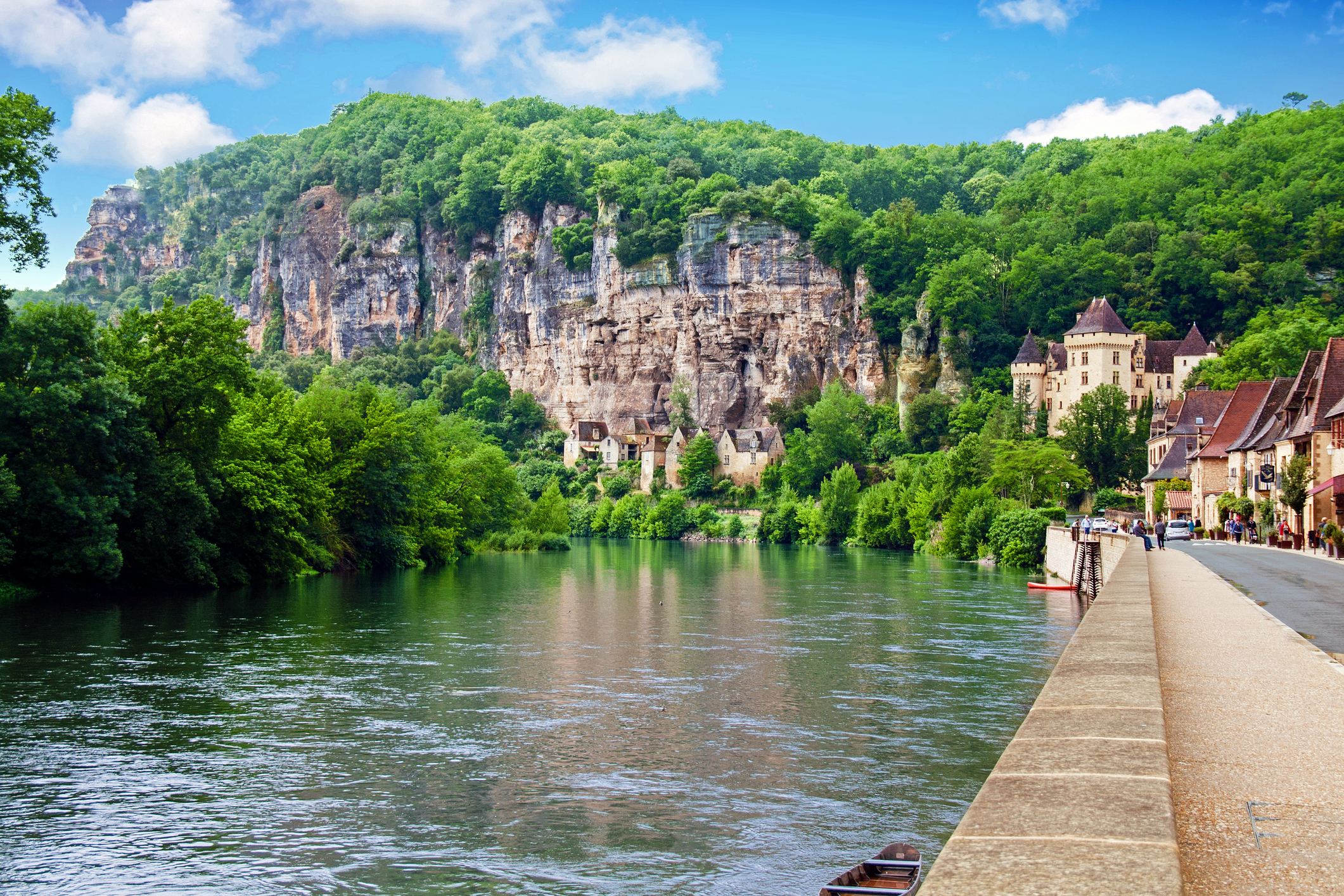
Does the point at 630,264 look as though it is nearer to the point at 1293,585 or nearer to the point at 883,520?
the point at 883,520

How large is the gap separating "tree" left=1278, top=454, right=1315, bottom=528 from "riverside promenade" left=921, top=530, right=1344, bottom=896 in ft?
136

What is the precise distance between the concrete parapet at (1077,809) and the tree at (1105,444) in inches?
3350

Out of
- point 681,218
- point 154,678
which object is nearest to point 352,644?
point 154,678

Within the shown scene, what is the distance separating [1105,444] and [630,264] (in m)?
68.9

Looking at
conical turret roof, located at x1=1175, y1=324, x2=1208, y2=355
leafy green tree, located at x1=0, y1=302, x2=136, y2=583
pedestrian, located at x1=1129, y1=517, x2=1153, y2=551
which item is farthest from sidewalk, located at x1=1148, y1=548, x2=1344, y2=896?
conical turret roof, located at x1=1175, y1=324, x2=1208, y2=355

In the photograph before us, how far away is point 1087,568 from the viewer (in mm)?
42781

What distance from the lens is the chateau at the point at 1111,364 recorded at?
105 meters

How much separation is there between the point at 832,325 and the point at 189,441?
97349 mm

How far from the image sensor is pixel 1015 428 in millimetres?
98312

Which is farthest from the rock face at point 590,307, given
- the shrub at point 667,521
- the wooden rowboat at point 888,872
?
the wooden rowboat at point 888,872

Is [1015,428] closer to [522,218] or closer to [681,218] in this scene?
[681,218]

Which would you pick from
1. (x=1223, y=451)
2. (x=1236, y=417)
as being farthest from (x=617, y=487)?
(x=1223, y=451)

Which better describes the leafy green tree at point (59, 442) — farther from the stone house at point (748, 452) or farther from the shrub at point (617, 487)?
the shrub at point (617, 487)

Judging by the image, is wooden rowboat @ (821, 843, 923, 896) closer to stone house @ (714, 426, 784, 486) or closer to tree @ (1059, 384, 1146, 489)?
tree @ (1059, 384, 1146, 489)
